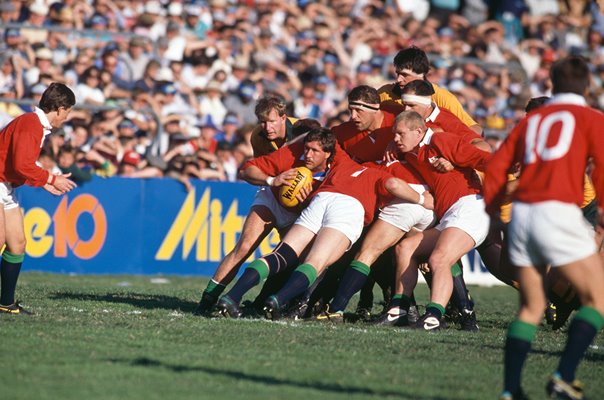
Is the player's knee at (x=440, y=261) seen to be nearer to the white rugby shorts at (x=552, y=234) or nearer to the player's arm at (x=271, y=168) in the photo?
the player's arm at (x=271, y=168)

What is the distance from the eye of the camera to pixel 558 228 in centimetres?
646

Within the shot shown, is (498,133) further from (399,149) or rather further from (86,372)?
(86,372)

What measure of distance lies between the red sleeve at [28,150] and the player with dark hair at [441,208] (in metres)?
3.17

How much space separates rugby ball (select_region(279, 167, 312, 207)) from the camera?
10344 millimetres

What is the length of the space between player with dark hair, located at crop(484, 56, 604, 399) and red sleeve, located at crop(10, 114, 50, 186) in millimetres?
4608

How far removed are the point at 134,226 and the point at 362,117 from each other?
7.07 m

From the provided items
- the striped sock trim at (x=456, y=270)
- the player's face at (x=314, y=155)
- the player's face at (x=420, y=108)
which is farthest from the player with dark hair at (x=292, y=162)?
the striped sock trim at (x=456, y=270)

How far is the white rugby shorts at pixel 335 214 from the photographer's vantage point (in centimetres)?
1013

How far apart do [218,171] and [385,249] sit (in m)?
8.01

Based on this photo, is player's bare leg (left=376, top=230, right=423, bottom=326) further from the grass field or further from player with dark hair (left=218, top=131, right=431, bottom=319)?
player with dark hair (left=218, top=131, right=431, bottom=319)

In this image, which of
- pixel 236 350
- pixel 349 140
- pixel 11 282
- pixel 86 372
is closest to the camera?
pixel 86 372

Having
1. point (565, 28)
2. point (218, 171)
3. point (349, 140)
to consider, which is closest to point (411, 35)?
point (565, 28)

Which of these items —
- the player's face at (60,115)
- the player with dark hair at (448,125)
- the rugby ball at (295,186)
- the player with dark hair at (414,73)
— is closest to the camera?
the player's face at (60,115)

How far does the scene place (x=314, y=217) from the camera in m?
10.3
